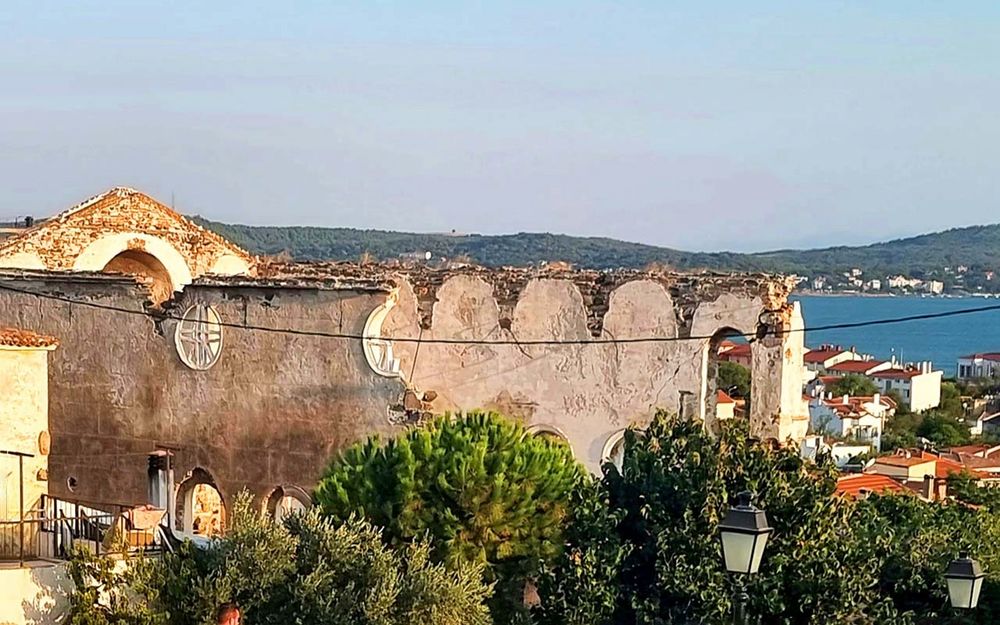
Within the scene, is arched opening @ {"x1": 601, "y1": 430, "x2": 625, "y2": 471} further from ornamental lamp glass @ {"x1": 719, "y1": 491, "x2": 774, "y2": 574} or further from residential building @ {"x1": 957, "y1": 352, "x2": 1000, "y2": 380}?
residential building @ {"x1": 957, "y1": 352, "x2": 1000, "y2": 380}

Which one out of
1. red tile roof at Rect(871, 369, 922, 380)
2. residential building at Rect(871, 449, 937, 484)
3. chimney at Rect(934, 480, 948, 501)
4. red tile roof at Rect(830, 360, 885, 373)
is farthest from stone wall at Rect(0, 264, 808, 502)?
red tile roof at Rect(830, 360, 885, 373)

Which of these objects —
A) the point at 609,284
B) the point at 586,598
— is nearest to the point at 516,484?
the point at 586,598

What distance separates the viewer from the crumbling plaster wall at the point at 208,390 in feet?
71.4

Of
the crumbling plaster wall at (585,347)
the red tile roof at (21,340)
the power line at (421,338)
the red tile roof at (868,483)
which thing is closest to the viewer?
the red tile roof at (21,340)

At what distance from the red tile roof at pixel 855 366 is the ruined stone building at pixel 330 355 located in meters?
114

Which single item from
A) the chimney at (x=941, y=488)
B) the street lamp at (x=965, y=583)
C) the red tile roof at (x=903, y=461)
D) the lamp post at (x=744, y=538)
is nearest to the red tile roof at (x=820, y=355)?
the red tile roof at (x=903, y=461)

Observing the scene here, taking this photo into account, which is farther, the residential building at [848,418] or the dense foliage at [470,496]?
the residential building at [848,418]

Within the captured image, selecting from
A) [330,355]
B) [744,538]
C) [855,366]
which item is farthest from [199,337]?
[855,366]

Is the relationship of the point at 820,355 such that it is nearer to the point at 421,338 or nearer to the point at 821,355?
the point at 821,355

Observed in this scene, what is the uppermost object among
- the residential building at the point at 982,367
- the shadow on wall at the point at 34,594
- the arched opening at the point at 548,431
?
the arched opening at the point at 548,431

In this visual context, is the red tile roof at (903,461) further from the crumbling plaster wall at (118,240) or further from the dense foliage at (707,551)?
the dense foliage at (707,551)

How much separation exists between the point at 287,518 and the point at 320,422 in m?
6.77

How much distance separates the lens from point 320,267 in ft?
81.3

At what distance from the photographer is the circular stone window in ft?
74.7
